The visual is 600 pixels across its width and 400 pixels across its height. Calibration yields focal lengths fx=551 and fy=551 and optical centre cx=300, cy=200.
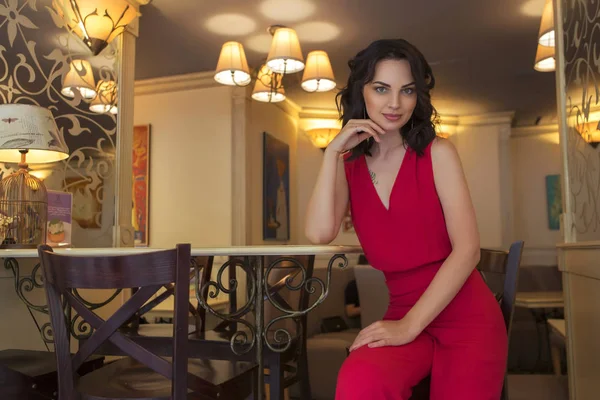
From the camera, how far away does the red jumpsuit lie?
1181mm

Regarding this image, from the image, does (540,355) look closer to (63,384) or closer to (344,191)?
(344,191)

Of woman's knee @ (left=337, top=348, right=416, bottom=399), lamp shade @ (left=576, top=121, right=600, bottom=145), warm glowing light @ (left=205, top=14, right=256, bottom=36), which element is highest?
warm glowing light @ (left=205, top=14, right=256, bottom=36)

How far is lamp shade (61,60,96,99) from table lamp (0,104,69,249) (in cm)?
68

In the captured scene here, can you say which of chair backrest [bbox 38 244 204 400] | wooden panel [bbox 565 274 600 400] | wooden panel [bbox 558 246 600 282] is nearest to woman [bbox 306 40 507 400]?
chair backrest [bbox 38 244 204 400]

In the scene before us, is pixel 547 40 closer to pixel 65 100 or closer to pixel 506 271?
pixel 506 271

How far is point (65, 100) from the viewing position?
9.43 ft

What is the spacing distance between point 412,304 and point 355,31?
3305mm

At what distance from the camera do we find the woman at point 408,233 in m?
1.24

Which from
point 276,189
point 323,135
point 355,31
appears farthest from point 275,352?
point 323,135

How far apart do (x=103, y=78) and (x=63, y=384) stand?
2.32 meters

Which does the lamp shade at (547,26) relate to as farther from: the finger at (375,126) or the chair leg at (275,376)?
the chair leg at (275,376)

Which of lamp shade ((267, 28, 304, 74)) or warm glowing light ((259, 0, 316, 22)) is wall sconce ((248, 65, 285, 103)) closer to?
warm glowing light ((259, 0, 316, 22))

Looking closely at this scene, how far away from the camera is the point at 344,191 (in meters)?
1.55

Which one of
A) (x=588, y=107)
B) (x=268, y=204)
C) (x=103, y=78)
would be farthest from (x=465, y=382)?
(x=268, y=204)
